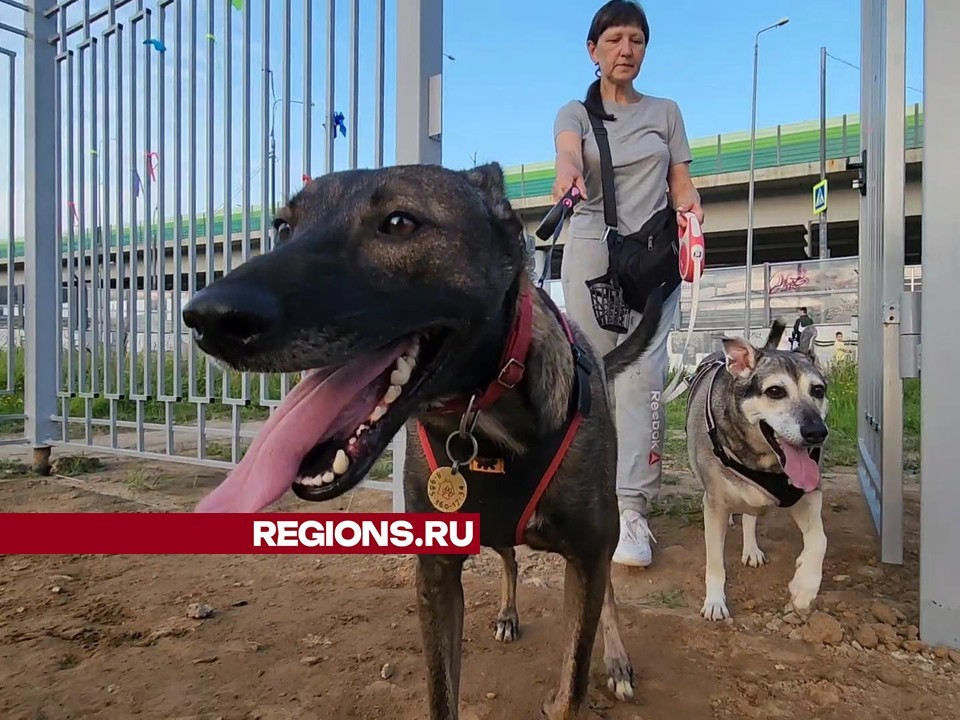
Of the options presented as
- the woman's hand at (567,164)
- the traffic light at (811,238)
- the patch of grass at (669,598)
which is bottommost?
the patch of grass at (669,598)

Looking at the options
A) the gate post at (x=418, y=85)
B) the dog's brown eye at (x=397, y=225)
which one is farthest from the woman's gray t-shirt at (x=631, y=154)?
the dog's brown eye at (x=397, y=225)

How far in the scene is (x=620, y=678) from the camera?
2098 millimetres

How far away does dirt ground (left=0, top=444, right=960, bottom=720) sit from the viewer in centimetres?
196

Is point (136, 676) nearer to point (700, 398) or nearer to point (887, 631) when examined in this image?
point (887, 631)

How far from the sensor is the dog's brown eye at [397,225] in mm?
1511

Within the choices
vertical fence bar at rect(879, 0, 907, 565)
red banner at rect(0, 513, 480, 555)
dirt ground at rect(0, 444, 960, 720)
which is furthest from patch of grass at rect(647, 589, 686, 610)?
red banner at rect(0, 513, 480, 555)

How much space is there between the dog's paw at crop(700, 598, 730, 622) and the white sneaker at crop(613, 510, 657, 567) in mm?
429

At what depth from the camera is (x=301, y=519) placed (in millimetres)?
3021

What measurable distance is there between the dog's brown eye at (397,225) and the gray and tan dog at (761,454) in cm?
194

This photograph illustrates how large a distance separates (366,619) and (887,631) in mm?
1848

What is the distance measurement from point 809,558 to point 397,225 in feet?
6.87

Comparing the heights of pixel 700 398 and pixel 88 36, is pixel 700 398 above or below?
below

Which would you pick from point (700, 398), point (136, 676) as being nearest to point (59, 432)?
point (136, 676)

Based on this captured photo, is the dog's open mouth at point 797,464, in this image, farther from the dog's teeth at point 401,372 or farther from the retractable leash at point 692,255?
the dog's teeth at point 401,372
